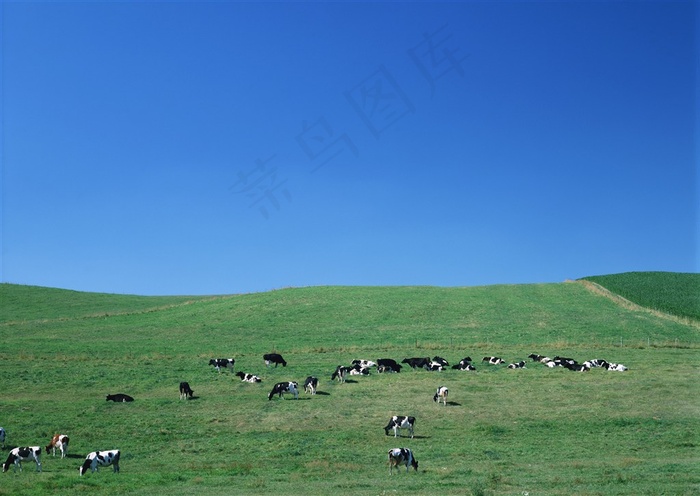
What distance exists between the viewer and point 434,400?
113 feet

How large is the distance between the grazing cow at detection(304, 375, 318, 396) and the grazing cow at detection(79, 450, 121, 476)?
48.7 ft

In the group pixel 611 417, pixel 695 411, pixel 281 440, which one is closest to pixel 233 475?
pixel 281 440

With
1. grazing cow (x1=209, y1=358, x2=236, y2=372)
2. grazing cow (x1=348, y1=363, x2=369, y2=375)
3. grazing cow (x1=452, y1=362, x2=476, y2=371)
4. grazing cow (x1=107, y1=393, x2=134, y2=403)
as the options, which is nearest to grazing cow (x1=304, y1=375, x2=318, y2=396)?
grazing cow (x1=348, y1=363, x2=369, y2=375)

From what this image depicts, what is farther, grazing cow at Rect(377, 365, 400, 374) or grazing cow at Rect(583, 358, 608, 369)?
grazing cow at Rect(377, 365, 400, 374)

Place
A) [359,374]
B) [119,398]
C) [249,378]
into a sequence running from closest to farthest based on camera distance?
[119,398] → [249,378] → [359,374]

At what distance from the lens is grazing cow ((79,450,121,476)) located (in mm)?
23281

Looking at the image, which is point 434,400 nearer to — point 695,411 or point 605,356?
point 695,411

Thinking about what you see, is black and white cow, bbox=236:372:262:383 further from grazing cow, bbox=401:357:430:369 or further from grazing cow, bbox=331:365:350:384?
grazing cow, bbox=401:357:430:369

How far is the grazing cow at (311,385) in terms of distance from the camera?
37500mm

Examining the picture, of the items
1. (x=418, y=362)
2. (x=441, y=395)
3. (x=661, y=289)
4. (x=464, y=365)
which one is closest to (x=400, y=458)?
(x=441, y=395)

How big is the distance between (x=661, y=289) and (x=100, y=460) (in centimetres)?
8683

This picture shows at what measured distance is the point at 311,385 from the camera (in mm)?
37562

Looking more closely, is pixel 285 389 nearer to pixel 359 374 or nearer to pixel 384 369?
pixel 359 374

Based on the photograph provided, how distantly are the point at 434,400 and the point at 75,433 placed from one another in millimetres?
17531
